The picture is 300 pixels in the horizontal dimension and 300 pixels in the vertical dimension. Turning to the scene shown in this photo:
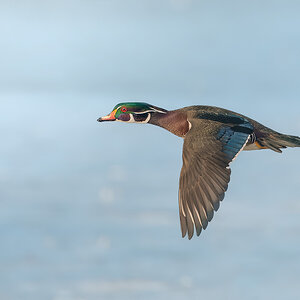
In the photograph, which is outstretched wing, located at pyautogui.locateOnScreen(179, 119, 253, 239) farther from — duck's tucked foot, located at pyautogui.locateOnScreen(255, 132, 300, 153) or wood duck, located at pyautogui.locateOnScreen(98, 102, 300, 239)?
duck's tucked foot, located at pyautogui.locateOnScreen(255, 132, 300, 153)

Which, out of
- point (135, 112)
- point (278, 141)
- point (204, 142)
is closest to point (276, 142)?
point (278, 141)

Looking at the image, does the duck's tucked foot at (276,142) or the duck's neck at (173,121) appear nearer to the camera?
the duck's tucked foot at (276,142)

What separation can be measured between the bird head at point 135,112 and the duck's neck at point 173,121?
0.35 feet

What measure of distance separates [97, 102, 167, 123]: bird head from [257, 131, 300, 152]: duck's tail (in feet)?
8.00

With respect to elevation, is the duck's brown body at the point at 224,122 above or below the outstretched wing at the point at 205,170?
above

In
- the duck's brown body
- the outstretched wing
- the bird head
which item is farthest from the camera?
the bird head

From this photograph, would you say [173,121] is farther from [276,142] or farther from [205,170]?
[205,170]

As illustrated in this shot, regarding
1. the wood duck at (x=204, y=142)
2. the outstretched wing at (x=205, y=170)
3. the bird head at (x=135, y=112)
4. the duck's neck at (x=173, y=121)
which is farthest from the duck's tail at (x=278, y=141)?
the bird head at (x=135, y=112)

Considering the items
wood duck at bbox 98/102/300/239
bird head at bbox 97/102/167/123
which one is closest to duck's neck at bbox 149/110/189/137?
wood duck at bbox 98/102/300/239

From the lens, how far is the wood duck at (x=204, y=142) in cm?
1308

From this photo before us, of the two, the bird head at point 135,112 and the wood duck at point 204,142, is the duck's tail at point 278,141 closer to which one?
the wood duck at point 204,142

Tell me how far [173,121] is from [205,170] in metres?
2.61

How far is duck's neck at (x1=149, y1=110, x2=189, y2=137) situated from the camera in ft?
50.9

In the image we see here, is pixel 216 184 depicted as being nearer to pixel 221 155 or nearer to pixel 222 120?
pixel 221 155
